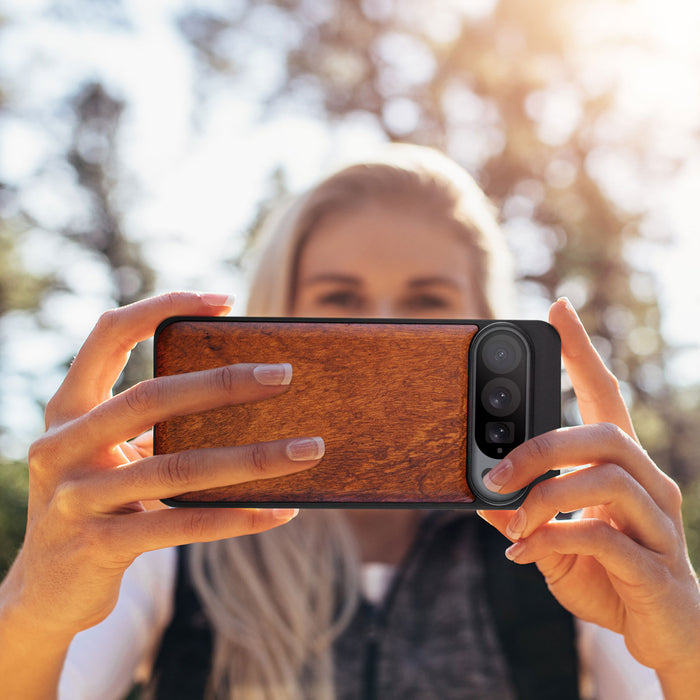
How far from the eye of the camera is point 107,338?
139 cm

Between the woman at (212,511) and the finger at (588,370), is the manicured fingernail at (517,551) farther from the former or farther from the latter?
the finger at (588,370)

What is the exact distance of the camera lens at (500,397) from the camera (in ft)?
4.76

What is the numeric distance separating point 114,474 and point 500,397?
885 millimetres

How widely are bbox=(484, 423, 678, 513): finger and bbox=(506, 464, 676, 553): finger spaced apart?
3 cm

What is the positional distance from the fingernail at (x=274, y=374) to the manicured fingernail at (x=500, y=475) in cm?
49

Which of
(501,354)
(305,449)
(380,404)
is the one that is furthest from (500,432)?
(305,449)

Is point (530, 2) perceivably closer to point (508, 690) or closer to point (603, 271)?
point (603, 271)

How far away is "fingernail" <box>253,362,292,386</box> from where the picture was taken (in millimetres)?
1312

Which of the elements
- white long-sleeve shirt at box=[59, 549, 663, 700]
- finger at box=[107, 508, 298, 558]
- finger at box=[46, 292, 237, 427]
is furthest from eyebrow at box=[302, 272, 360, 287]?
finger at box=[107, 508, 298, 558]

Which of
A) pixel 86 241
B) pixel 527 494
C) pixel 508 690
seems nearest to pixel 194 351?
pixel 527 494

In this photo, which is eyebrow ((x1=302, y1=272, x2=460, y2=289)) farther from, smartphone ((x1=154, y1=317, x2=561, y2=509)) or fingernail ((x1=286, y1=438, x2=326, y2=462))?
fingernail ((x1=286, y1=438, x2=326, y2=462))

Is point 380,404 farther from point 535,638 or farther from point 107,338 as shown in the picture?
point 535,638

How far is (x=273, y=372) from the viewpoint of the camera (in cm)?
133

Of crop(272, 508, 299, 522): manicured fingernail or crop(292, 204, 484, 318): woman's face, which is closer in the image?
crop(272, 508, 299, 522): manicured fingernail
